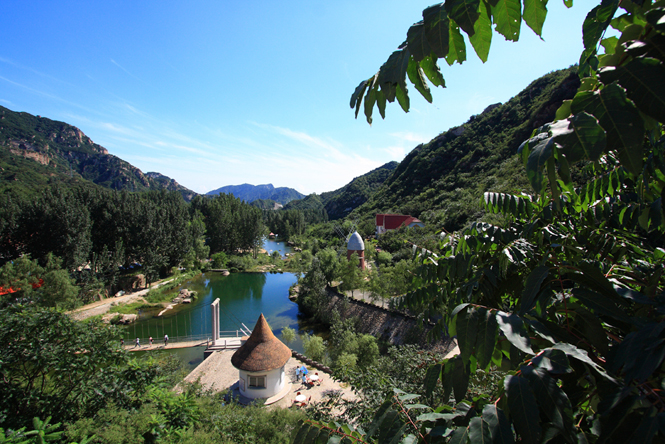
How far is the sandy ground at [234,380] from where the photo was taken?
1180 centimetres

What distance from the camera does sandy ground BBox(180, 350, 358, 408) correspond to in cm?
1180

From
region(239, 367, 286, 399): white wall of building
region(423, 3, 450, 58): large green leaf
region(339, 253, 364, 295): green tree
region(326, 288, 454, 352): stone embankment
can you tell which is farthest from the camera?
region(339, 253, 364, 295): green tree

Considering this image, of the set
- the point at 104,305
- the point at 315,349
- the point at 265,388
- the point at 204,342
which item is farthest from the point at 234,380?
the point at 104,305

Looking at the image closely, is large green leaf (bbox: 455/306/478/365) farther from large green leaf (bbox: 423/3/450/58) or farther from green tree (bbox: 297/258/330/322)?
green tree (bbox: 297/258/330/322)

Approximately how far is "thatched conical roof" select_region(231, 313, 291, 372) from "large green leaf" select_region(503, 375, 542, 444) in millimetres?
12026

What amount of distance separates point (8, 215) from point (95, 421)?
90.1 feet

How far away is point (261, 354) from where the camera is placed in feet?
38.8

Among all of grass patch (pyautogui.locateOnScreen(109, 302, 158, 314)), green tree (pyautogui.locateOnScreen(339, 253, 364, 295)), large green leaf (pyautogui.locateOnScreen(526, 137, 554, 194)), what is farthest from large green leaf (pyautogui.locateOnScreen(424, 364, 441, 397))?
grass patch (pyautogui.locateOnScreen(109, 302, 158, 314))

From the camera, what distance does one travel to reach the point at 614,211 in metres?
2.46

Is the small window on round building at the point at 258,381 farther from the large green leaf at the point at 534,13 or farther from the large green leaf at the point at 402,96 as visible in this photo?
the large green leaf at the point at 534,13

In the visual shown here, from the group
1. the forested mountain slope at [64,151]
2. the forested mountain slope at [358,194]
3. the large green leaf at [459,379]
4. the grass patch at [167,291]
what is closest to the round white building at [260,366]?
the large green leaf at [459,379]

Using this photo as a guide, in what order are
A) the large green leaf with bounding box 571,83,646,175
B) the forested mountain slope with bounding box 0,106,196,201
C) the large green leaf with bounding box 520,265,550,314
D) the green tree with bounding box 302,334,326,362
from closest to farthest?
the large green leaf with bounding box 571,83,646,175 → the large green leaf with bounding box 520,265,550,314 → the green tree with bounding box 302,334,326,362 → the forested mountain slope with bounding box 0,106,196,201

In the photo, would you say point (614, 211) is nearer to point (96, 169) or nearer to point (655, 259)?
point (655, 259)

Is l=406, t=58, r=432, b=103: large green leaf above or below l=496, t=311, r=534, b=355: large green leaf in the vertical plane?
above
